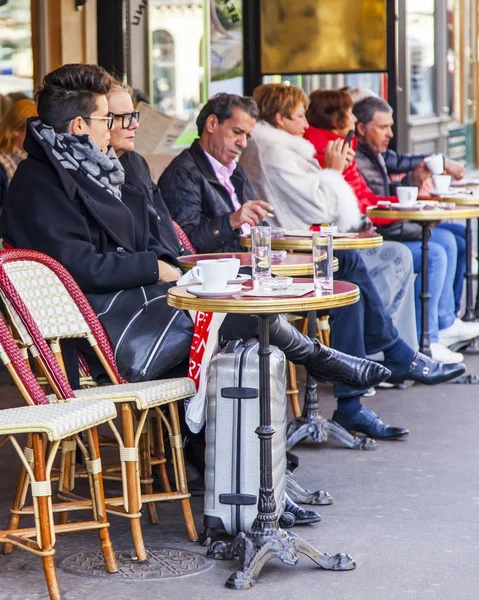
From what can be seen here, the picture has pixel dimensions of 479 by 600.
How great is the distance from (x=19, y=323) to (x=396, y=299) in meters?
2.77

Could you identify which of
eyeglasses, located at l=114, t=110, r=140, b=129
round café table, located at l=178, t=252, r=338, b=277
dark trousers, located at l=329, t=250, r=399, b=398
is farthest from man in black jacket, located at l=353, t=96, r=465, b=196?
eyeglasses, located at l=114, t=110, r=140, b=129

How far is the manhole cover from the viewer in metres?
3.55

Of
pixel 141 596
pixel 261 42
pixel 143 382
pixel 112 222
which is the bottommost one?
pixel 141 596

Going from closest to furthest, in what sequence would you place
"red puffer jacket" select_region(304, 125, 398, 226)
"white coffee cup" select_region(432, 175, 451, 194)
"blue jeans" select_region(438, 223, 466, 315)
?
"red puffer jacket" select_region(304, 125, 398, 226), "white coffee cup" select_region(432, 175, 451, 194), "blue jeans" select_region(438, 223, 466, 315)

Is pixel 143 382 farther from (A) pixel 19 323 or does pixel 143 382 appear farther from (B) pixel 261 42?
(B) pixel 261 42

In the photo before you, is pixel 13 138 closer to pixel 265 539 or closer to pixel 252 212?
pixel 252 212

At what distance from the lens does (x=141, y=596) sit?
336 centimetres

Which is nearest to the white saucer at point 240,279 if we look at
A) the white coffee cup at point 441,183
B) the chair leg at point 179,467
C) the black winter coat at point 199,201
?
the chair leg at point 179,467

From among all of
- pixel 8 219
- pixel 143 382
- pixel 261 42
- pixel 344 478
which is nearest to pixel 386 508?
pixel 344 478

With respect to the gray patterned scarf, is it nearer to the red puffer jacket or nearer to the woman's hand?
the woman's hand

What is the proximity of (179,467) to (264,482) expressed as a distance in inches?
14.2

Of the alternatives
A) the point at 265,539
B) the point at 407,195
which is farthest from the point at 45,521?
the point at 407,195

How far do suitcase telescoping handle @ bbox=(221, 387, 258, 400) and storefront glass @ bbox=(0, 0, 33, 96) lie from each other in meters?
3.70

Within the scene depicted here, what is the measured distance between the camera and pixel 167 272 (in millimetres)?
4441
